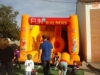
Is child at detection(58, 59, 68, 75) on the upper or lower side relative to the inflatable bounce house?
lower

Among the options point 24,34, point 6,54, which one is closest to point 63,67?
point 6,54

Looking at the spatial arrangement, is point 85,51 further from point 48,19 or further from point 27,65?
point 27,65

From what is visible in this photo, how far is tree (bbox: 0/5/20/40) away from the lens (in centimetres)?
3426

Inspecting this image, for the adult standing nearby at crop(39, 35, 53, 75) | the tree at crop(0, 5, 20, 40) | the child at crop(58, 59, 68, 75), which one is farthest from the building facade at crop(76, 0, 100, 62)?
the tree at crop(0, 5, 20, 40)

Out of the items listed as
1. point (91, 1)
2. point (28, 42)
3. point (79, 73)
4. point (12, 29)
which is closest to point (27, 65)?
point (79, 73)

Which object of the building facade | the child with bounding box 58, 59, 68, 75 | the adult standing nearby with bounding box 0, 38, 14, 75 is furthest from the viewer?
the building facade

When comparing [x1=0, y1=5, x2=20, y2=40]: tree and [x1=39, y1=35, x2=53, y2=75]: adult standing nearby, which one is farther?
[x1=0, y1=5, x2=20, y2=40]: tree

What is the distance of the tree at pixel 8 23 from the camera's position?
3426cm

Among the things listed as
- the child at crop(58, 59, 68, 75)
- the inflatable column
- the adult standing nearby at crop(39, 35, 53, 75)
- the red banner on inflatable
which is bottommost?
the child at crop(58, 59, 68, 75)

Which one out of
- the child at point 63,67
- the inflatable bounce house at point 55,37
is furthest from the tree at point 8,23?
the child at point 63,67

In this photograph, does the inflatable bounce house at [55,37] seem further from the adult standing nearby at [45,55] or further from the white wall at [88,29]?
the adult standing nearby at [45,55]

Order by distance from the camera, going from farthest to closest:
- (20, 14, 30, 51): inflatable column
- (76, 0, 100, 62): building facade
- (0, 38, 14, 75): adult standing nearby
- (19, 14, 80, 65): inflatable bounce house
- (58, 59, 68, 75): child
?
(76, 0, 100, 62): building facade
(20, 14, 30, 51): inflatable column
(19, 14, 80, 65): inflatable bounce house
(58, 59, 68, 75): child
(0, 38, 14, 75): adult standing nearby

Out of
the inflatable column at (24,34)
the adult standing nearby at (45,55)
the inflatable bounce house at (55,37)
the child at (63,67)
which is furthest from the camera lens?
the inflatable column at (24,34)

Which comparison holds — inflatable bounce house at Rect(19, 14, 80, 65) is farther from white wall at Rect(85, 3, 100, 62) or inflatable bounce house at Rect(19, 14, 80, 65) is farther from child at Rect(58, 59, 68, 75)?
child at Rect(58, 59, 68, 75)
